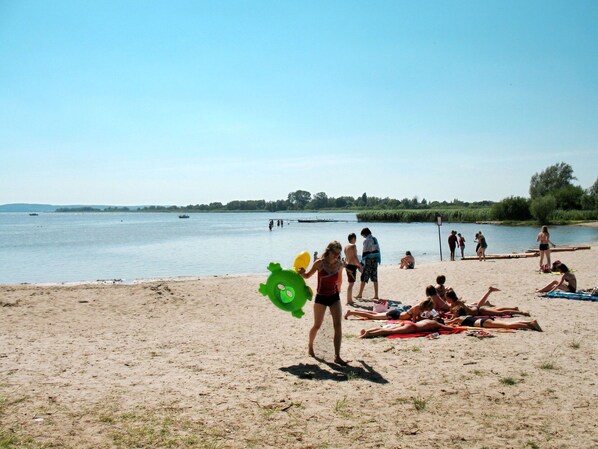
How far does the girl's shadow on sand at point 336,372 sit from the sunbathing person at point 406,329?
4.95 ft

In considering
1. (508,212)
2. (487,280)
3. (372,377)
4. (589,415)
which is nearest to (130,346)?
(372,377)

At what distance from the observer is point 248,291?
15117 millimetres

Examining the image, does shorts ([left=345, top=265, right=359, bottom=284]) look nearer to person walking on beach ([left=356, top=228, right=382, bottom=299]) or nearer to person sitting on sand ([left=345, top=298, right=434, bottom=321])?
person walking on beach ([left=356, top=228, right=382, bottom=299])

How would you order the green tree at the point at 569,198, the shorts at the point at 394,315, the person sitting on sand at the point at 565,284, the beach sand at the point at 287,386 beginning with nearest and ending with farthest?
the beach sand at the point at 287,386 < the shorts at the point at 394,315 < the person sitting on sand at the point at 565,284 < the green tree at the point at 569,198

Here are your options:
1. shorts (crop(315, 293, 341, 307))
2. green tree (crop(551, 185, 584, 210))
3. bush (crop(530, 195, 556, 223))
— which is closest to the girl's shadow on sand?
shorts (crop(315, 293, 341, 307))

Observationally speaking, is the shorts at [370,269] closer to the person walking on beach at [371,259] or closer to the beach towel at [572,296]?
the person walking on beach at [371,259]

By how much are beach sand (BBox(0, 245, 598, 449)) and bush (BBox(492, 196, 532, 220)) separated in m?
69.1

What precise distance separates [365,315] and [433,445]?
18.9 ft

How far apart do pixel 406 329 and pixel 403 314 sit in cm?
90

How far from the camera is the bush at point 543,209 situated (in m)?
69.6

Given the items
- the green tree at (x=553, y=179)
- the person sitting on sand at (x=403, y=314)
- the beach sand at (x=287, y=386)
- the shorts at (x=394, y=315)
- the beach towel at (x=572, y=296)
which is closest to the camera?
the beach sand at (x=287, y=386)

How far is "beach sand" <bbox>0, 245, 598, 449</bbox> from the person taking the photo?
446 centimetres

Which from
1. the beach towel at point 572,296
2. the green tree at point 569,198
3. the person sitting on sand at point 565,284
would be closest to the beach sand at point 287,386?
the beach towel at point 572,296

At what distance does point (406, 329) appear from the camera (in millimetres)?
8344
